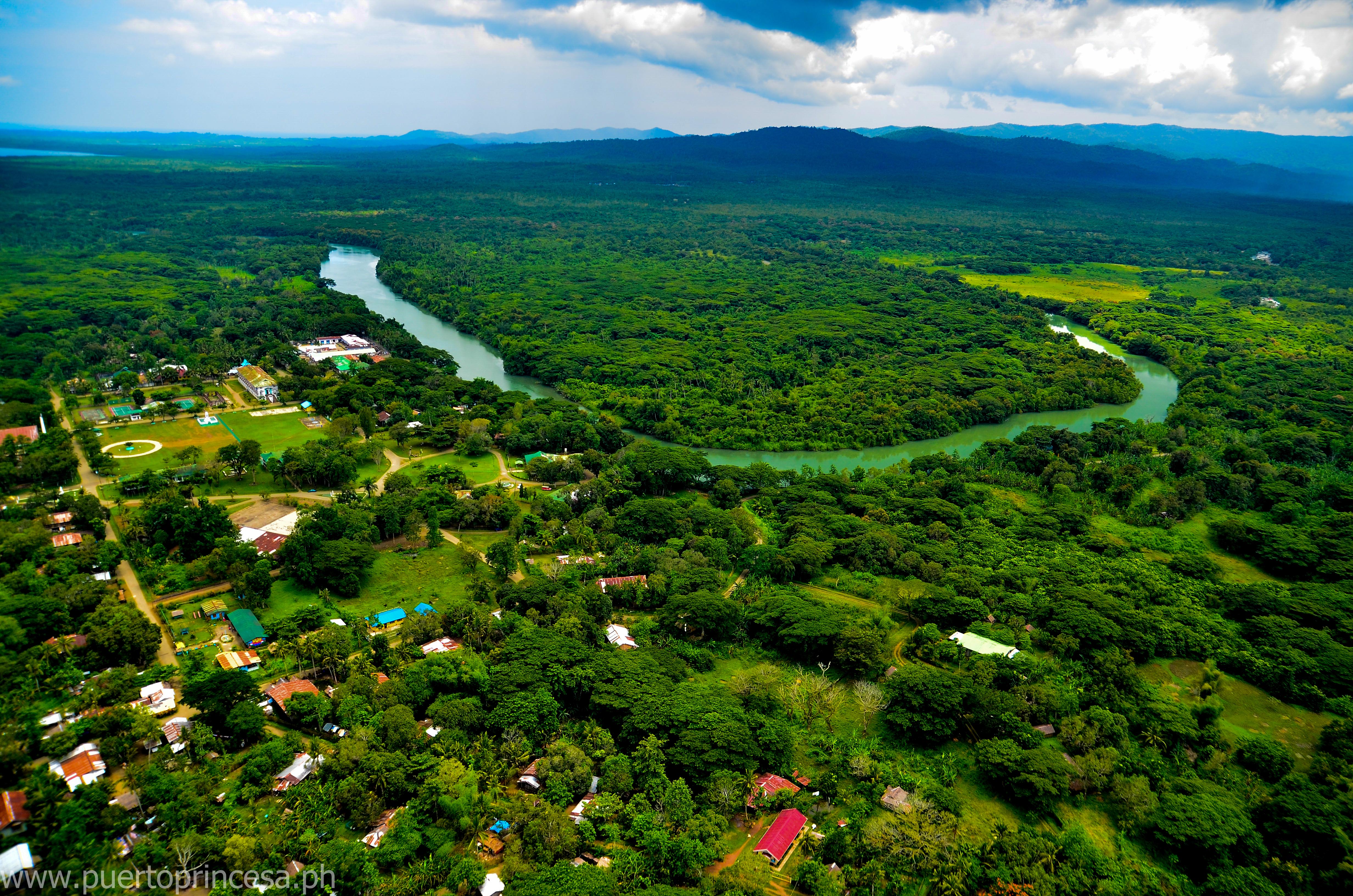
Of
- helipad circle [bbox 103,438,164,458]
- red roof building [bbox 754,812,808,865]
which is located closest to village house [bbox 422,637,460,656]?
red roof building [bbox 754,812,808,865]

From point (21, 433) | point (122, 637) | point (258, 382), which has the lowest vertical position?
point (122, 637)

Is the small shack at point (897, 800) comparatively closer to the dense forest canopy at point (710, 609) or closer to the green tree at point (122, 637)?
the dense forest canopy at point (710, 609)

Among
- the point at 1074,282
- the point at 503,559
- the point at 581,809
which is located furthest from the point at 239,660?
the point at 1074,282

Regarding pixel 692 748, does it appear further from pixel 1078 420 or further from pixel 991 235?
pixel 991 235

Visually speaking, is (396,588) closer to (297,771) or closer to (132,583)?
(132,583)

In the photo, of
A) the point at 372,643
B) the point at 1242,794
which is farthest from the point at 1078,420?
the point at 372,643

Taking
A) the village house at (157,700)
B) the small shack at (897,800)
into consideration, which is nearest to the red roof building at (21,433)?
the village house at (157,700)
